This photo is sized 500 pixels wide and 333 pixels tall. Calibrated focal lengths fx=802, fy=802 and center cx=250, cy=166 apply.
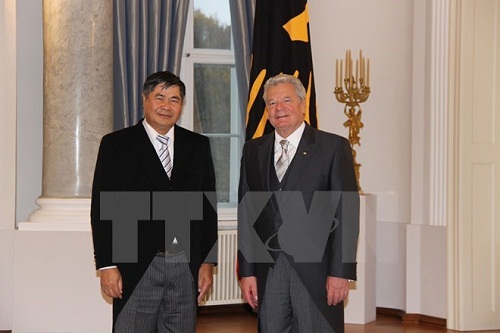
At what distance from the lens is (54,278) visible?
5.29 m

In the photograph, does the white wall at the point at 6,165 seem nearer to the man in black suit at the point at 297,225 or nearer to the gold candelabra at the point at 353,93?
the gold candelabra at the point at 353,93

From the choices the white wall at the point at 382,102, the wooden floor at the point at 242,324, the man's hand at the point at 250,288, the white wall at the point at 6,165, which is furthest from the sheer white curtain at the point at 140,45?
the man's hand at the point at 250,288

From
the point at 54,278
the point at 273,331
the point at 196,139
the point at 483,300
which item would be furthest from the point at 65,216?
the point at 483,300

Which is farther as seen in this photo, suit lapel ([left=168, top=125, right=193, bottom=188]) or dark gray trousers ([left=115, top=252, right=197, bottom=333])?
suit lapel ([left=168, top=125, right=193, bottom=188])

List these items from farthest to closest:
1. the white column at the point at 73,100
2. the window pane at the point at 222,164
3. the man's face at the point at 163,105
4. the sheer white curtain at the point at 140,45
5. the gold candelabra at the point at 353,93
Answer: the window pane at the point at 222,164
the gold candelabra at the point at 353,93
the sheer white curtain at the point at 140,45
the white column at the point at 73,100
the man's face at the point at 163,105

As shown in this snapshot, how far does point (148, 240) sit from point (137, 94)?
10.1ft

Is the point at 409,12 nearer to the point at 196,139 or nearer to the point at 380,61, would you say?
the point at 380,61

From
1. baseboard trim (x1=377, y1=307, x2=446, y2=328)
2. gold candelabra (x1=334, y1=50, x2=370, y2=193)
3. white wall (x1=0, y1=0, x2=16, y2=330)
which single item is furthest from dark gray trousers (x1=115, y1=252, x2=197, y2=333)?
baseboard trim (x1=377, y1=307, x2=446, y2=328)

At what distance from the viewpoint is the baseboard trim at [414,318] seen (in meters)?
6.07

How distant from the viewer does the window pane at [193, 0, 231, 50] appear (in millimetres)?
6723

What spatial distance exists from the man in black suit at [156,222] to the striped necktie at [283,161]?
12.7 inches

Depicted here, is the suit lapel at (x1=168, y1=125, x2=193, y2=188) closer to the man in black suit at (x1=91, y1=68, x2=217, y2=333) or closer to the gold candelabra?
the man in black suit at (x1=91, y1=68, x2=217, y2=333)

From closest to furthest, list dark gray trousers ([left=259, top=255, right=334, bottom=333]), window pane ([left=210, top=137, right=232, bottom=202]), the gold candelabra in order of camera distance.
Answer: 1. dark gray trousers ([left=259, top=255, right=334, bottom=333])
2. the gold candelabra
3. window pane ([left=210, top=137, right=232, bottom=202])

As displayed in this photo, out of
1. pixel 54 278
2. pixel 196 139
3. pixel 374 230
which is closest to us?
pixel 196 139
